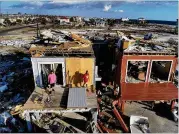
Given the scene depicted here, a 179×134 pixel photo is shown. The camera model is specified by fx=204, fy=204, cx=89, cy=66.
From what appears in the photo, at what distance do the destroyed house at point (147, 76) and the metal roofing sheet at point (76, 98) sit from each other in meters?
2.93

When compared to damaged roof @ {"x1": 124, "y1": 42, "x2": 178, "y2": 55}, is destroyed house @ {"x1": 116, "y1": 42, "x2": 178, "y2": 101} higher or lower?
lower

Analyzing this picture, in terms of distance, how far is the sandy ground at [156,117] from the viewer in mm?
13977

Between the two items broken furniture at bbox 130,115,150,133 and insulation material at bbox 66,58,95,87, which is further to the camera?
insulation material at bbox 66,58,95,87

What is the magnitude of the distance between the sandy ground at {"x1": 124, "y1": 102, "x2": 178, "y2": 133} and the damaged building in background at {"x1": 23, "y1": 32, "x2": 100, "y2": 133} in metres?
3.77

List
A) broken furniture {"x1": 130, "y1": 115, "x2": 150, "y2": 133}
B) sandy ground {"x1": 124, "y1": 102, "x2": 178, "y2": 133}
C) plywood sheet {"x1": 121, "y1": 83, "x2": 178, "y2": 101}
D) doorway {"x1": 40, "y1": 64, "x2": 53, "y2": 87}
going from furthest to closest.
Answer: doorway {"x1": 40, "y1": 64, "x2": 53, "y2": 87} → plywood sheet {"x1": 121, "y1": 83, "x2": 178, "y2": 101} → sandy ground {"x1": 124, "y1": 102, "x2": 178, "y2": 133} → broken furniture {"x1": 130, "y1": 115, "x2": 150, "y2": 133}

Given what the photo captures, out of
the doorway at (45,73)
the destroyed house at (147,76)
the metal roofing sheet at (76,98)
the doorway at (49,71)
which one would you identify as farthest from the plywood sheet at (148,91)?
the doorway at (45,73)

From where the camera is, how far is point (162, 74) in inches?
674

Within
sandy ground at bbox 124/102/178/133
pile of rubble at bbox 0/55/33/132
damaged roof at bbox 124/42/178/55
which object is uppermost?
damaged roof at bbox 124/42/178/55

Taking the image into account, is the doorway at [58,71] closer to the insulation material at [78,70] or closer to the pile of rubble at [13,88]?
the insulation material at [78,70]

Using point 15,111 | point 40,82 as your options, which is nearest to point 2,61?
point 40,82

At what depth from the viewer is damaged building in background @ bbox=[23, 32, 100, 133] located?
1259cm

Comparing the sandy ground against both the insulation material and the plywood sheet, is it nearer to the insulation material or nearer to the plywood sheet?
the plywood sheet

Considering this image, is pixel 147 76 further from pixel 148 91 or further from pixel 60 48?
pixel 60 48

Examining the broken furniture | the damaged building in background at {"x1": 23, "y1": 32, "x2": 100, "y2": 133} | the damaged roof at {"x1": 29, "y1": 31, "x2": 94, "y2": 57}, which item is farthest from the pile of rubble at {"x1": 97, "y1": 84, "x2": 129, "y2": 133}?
the damaged roof at {"x1": 29, "y1": 31, "x2": 94, "y2": 57}
